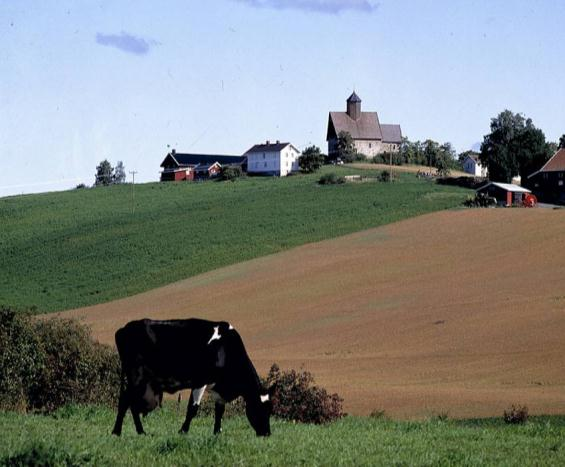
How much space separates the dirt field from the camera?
126 ft

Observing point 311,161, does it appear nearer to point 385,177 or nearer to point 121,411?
point 385,177

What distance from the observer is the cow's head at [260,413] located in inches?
678

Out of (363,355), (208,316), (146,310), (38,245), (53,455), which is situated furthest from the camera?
(38,245)

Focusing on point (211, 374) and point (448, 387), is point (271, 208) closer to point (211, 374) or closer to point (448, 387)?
point (448, 387)

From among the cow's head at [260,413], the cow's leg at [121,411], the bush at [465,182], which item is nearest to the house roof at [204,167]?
the bush at [465,182]

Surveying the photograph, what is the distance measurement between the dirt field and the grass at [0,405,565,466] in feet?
40.8

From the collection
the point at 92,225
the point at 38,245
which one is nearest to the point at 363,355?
the point at 38,245

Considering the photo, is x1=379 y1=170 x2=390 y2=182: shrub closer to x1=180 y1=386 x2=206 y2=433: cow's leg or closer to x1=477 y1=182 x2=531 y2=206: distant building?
x1=477 y1=182 x2=531 y2=206: distant building

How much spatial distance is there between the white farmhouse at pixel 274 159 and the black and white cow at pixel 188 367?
164796 millimetres

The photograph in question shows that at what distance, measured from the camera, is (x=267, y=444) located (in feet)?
49.7

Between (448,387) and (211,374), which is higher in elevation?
(211,374)

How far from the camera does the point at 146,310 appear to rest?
68.7 metres

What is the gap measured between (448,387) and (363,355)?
1064cm

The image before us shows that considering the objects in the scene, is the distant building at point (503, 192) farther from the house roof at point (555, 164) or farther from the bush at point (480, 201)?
the house roof at point (555, 164)
